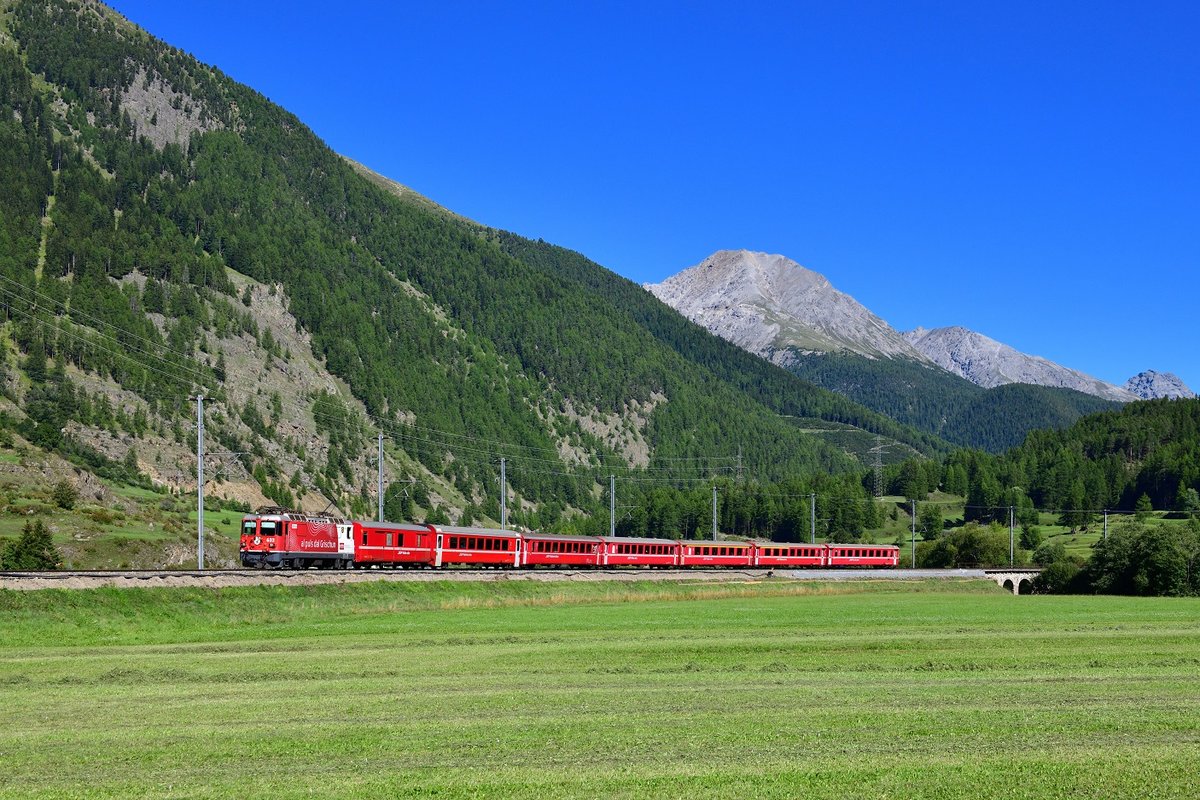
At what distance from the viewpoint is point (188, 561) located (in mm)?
110938

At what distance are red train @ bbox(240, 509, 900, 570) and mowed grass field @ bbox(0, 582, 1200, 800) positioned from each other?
1670 centimetres

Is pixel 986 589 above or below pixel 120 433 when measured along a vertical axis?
below

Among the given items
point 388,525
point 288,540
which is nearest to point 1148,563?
point 388,525

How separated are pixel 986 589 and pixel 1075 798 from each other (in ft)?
337

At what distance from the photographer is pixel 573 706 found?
2834cm

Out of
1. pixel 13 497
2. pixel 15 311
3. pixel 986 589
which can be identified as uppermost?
pixel 15 311

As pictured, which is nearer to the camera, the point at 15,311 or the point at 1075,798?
the point at 1075,798

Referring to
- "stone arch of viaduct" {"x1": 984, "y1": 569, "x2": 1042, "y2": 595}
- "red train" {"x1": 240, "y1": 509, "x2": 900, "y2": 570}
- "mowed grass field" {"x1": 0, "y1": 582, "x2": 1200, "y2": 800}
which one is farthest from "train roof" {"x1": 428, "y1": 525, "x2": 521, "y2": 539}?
"stone arch of viaduct" {"x1": 984, "y1": 569, "x2": 1042, "y2": 595}

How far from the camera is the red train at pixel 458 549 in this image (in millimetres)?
73500

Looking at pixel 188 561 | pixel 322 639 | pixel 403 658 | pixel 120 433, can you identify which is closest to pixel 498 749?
pixel 403 658

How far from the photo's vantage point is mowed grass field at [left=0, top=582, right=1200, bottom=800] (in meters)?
20.2

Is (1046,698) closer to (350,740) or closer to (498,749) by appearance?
(498,749)

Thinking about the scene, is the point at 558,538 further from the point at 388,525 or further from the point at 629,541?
the point at 388,525

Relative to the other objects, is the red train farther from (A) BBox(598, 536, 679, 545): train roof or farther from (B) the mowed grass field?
(B) the mowed grass field
